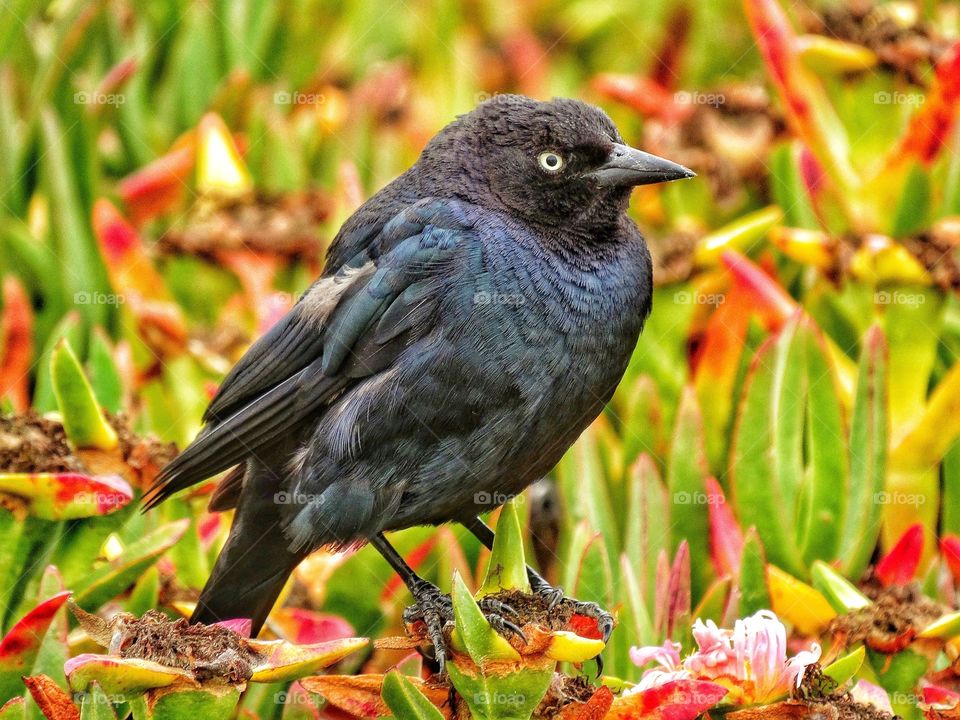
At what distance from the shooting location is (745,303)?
3.93m

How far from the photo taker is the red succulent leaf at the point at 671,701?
2.43 metres

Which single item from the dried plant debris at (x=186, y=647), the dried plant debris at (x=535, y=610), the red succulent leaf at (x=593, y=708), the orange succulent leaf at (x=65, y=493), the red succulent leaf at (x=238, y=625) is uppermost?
the orange succulent leaf at (x=65, y=493)

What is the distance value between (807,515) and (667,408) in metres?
0.67

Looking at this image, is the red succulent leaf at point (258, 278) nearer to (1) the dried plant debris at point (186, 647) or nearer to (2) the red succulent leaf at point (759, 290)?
(2) the red succulent leaf at point (759, 290)

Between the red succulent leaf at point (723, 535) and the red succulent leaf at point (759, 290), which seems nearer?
the red succulent leaf at point (723, 535)

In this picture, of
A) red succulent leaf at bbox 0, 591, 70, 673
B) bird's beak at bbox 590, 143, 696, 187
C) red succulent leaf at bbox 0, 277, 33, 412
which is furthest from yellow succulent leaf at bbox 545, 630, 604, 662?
red succulent leaf at bbox 0, 277, 33, 412

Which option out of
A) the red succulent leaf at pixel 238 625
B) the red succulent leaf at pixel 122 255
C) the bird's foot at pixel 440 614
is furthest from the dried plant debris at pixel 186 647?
the red succulent leaf at pixel 122 255

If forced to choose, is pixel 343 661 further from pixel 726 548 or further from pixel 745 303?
pixel 745 303

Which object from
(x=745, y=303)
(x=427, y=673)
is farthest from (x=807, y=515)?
(x=427, y=673)

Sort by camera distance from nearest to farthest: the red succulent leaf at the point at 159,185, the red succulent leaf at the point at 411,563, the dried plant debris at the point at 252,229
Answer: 1. the red succulent leaf at the point at 411,563
2. the dried plant debris at the point at 252,229
3. the red succulent leaf at the point at 159,185

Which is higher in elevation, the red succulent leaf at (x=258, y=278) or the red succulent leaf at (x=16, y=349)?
the red succulent leaf at (x=258, y=278)

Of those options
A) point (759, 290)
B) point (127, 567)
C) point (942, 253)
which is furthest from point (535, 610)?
point (942, 253)

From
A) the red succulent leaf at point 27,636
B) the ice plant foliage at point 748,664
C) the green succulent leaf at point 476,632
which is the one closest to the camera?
the green succulent leaf at point 476,632

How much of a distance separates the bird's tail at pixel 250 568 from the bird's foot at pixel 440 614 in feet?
1.33
